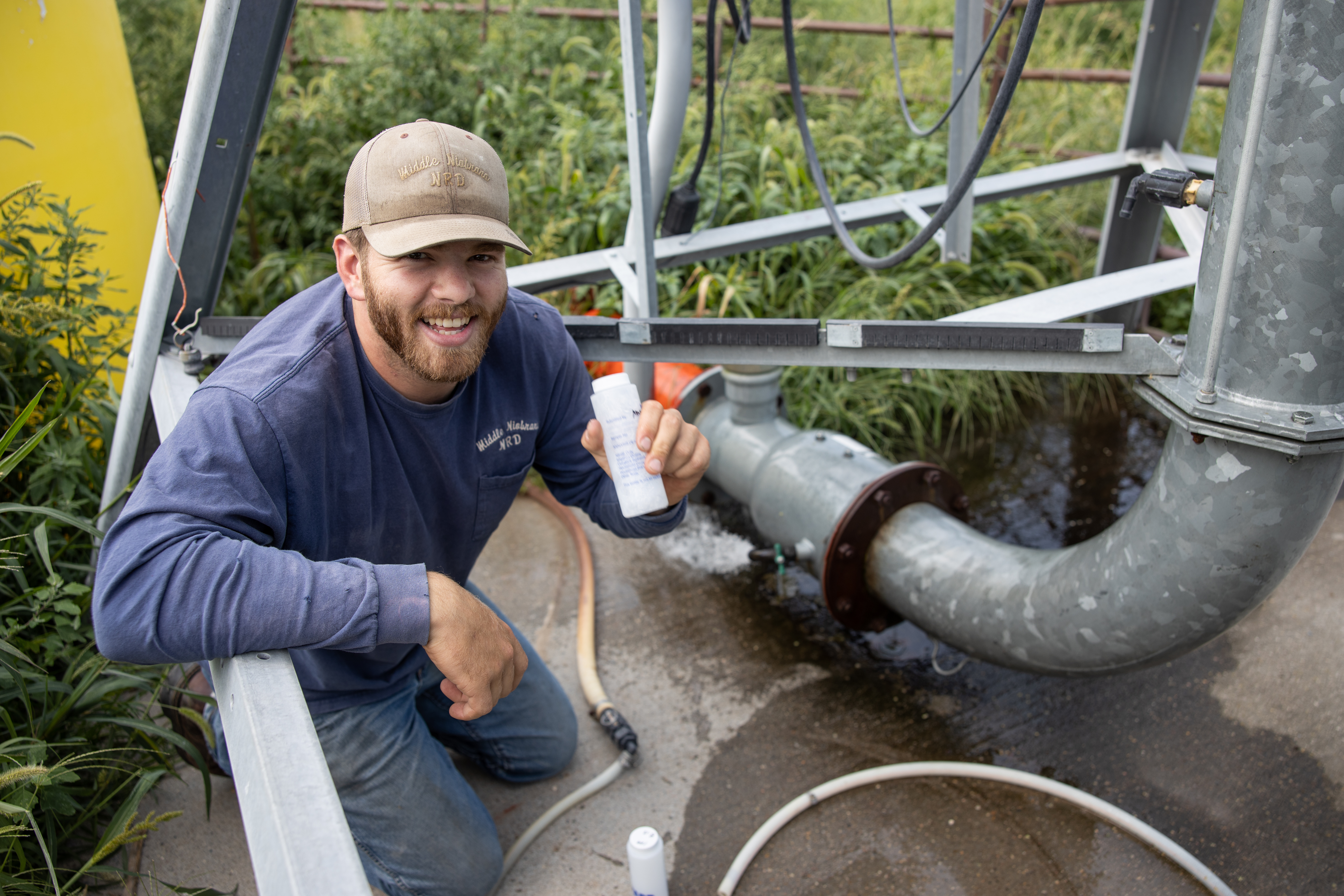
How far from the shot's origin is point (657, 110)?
8.16ft

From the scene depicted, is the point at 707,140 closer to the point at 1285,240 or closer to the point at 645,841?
the point at 1285,240

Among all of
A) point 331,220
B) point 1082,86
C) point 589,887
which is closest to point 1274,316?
point 589,887

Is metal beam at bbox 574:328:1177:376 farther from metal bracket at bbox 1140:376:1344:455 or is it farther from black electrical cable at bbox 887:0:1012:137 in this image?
black electrical cable at bbox 887:0:1012:137

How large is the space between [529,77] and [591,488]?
4.08 m

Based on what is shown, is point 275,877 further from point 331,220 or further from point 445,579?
point 331,220

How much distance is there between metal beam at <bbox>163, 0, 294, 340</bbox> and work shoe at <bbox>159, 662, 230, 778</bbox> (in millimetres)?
743

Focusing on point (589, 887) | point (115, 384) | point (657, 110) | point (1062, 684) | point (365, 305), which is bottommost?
point (589, 887)

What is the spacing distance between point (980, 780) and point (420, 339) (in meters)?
1.57

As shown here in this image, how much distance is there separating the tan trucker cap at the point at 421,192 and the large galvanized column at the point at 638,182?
2.18 ft

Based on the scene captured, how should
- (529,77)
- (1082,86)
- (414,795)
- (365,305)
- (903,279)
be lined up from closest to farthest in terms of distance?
(365,305), (414,795), (903,279), (529,77), (1082,86)

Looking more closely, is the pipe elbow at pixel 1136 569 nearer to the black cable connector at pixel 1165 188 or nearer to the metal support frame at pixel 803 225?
the black cable connector at pixel 1165 188

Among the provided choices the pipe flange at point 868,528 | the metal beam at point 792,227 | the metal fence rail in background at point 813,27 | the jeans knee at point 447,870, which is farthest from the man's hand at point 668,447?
the metal fence rail in background at point 813,27

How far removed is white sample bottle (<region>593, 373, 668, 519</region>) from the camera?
154 centimetres

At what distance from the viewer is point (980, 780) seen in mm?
2141
